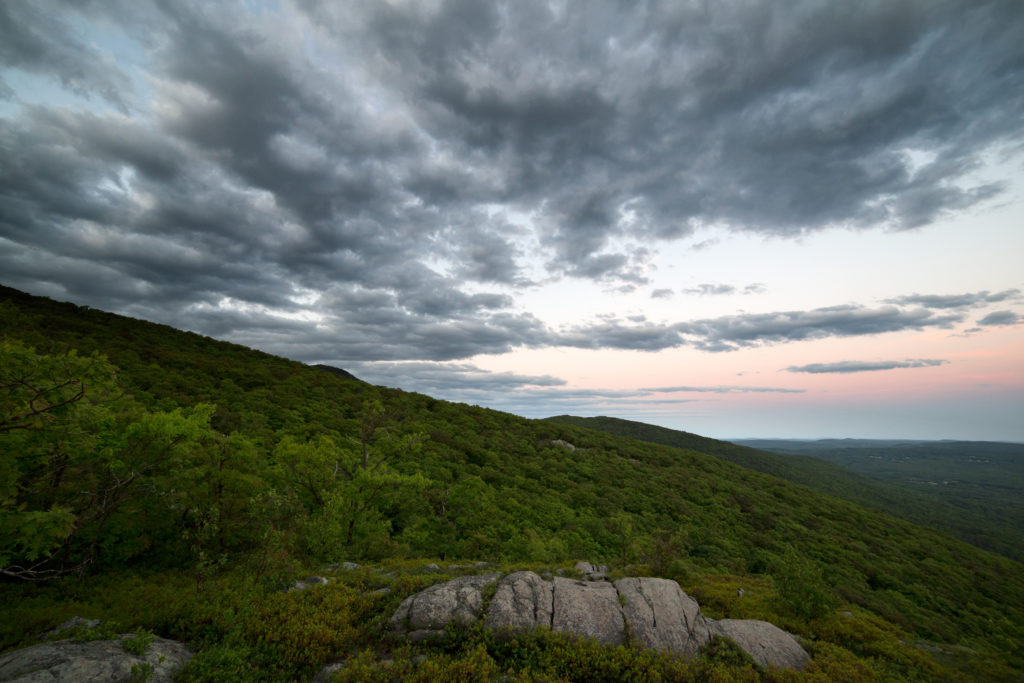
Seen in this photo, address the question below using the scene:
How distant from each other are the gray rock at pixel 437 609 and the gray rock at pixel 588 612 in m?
2.31

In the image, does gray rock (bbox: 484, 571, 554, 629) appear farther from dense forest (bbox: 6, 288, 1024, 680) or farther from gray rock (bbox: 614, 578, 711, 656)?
gray rock (bbox: 614, 578, 711, 656)

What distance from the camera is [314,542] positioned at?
50.8 feet

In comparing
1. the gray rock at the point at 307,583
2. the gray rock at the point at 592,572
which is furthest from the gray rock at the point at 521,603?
the gray rock at the point at 307,583

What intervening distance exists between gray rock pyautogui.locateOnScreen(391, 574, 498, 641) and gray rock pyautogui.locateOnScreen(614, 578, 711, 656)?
4549 mm

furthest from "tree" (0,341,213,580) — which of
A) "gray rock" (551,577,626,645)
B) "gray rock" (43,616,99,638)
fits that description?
"gray rock" (551,577,626,645)

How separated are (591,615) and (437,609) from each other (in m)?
4.61

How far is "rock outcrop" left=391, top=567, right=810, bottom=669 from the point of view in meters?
10.5

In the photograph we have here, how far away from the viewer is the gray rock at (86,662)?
6.40m

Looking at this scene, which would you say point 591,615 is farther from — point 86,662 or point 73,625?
point 73,625

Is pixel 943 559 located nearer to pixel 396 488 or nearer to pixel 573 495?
pixel 573 495

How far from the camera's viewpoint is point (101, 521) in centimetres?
1053

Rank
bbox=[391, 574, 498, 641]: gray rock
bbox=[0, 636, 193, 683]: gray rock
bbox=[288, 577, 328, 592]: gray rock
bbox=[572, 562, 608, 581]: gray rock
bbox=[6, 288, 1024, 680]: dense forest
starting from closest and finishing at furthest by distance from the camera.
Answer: bbox=[0, 636, 193, 683]: gray rock < bbox=[6, 288, 1024, 680]: dense forest < bbox=[391, 574, 498, 641]: gray rock < bbox=[288, 577, 328, 592]: gray rock < bbox=[572, 562, 608, 581]: gray rock

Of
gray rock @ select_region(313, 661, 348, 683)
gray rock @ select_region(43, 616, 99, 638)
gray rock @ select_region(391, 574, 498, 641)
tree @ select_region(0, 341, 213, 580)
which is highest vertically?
tree @ select_region(0, 341, 213, 580)

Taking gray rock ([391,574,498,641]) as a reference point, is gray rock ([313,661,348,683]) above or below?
below
